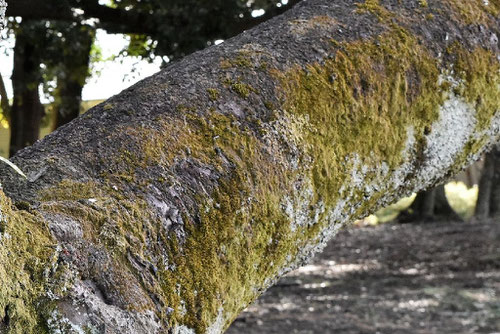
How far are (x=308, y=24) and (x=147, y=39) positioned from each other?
7.53 meters

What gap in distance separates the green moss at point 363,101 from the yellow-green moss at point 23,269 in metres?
0.63

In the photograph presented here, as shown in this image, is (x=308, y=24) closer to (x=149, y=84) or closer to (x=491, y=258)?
(x=149, y=84)

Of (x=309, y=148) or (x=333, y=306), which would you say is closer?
(x=309, y=148)

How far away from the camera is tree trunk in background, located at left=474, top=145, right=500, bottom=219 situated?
63.5 feet

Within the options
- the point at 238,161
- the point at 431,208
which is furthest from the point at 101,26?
→ the point at 431,208

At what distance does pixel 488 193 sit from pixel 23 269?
19839mm

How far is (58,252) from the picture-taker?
1145 mm

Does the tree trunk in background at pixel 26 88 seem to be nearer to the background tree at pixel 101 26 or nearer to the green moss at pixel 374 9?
the background tree at pixel 101 26

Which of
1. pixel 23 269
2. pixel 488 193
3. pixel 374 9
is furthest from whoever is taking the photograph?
pixel 488 193

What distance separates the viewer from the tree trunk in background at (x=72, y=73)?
9221 mm

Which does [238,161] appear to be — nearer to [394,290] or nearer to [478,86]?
[478,86]

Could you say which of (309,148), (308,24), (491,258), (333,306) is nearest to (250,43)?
(308,24)

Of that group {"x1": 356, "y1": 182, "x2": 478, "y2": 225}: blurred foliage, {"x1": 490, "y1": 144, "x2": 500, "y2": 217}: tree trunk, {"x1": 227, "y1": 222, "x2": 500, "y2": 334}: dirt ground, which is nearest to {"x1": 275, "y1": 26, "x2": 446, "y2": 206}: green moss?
{"x1": 227, "y1": 222, "x2": 500, "y2": 334}: dirt ground

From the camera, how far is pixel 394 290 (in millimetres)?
11242
